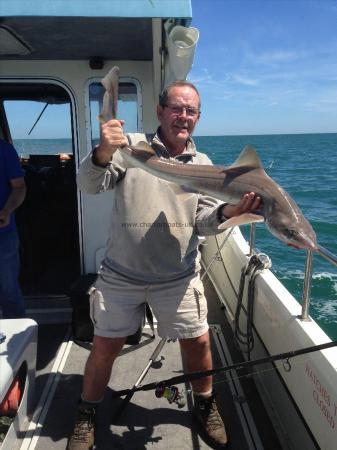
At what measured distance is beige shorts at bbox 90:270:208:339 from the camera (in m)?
2.97

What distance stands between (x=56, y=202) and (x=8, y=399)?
5821 millimetres

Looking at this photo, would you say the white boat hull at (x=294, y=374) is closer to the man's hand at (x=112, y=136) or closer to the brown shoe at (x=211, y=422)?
the brown shoe at (x=211, y=422)

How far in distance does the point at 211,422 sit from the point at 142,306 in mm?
1053

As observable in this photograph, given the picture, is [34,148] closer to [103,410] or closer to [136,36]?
[136,36]

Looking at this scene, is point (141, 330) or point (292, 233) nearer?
point (292, 233)

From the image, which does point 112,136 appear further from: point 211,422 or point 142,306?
point 211,422

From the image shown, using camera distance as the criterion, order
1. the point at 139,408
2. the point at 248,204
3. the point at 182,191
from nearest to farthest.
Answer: the point at 248,204, the point at 182,191, the point at 139,408

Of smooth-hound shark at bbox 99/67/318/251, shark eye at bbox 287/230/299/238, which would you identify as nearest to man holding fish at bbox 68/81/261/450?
smooth-hound shark at bbox 99/67/318/251

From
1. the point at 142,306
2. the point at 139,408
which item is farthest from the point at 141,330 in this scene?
the point at 142,306

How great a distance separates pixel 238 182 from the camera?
2449 millimetres

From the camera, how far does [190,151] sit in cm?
304

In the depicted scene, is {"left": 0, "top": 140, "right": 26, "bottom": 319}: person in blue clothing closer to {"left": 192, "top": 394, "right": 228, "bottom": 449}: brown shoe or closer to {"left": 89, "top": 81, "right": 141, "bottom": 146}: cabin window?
{"left": 89, "top": 81, "right": 141, "bottom": 146}: cabin window

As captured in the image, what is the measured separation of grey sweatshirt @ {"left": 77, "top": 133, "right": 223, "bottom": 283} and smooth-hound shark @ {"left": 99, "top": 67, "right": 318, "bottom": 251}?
0.69ft

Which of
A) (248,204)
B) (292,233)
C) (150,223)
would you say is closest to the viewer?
(292,233)
